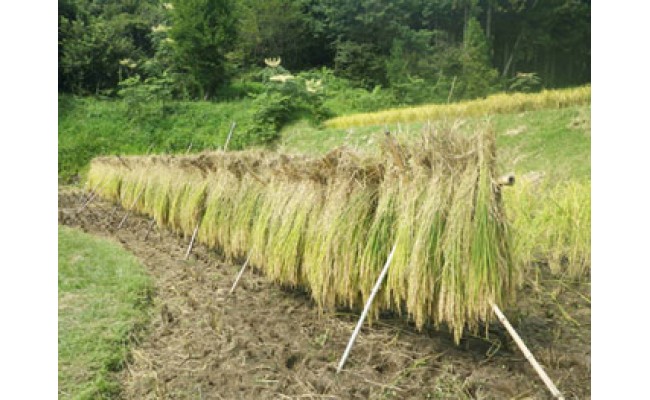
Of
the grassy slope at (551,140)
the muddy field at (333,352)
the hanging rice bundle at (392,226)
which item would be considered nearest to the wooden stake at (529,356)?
the hanging rice bundle at (392,226)

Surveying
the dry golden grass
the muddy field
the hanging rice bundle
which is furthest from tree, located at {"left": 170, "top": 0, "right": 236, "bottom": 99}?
the muddy field

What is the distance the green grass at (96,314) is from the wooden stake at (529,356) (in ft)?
7.14

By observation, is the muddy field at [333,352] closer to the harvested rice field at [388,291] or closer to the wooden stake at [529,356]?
the harvested rice field at [388,291]

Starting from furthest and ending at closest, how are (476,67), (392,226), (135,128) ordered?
(476,67)
(135,128)
(392,226)

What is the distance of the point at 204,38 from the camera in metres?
19.7

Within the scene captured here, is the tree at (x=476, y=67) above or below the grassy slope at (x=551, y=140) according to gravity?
above

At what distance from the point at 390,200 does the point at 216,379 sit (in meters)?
1.51

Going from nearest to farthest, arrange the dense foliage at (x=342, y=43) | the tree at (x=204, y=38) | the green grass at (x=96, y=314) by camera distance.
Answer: the green grass at (x=96, y=314)
the dense foliage at (x=342, y=43)
the tree at (x=204, y=38)

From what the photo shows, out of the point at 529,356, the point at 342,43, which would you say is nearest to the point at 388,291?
the point at 529,356

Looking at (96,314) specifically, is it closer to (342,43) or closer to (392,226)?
(392,226)

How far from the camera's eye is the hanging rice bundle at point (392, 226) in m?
2.32

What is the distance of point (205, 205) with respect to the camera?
5844 millimetres

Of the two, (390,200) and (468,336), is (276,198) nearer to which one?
(390,200)

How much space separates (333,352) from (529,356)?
1.19 meters
